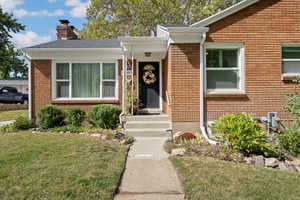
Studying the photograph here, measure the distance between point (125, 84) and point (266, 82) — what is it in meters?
5.33

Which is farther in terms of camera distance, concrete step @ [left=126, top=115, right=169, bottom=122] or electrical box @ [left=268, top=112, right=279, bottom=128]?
concrete step @ [left=126, top=115, right=169, bottom=122]

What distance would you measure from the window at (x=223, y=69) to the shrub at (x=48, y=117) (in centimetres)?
608

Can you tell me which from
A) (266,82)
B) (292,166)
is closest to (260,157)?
(292,166)

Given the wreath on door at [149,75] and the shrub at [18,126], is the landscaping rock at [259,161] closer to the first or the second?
the wreath on door at [149,75]

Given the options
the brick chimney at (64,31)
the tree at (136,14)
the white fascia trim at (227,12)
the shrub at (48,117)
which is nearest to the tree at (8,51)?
the tree at (136,14)

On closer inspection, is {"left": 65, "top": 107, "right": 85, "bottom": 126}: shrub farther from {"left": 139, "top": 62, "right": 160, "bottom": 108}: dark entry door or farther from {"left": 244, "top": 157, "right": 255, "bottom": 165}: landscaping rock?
{"left": 244, "top": 157, "right": 255, "bottom": 165}: landscaping rock

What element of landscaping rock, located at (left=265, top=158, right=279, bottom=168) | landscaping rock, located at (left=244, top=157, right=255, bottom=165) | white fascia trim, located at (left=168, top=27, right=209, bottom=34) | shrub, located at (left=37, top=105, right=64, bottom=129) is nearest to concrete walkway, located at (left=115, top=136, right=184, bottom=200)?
landscaping rock, located at (left=244, top=157, right=255, bottom=165)

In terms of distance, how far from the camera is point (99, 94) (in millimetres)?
10227

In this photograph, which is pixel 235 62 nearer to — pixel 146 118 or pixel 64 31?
→ pixel 146 118

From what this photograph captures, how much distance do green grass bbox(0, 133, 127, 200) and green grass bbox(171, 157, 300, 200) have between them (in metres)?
1.35

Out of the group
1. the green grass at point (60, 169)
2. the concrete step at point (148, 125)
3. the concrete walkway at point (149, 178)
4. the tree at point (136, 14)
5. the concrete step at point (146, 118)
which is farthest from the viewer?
the tree at point (136, 14)

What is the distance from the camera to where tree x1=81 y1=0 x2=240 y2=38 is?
2286cm

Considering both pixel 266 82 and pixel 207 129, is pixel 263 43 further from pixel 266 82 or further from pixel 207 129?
pixel 207 129

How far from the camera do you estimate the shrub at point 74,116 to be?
909 centimetres
